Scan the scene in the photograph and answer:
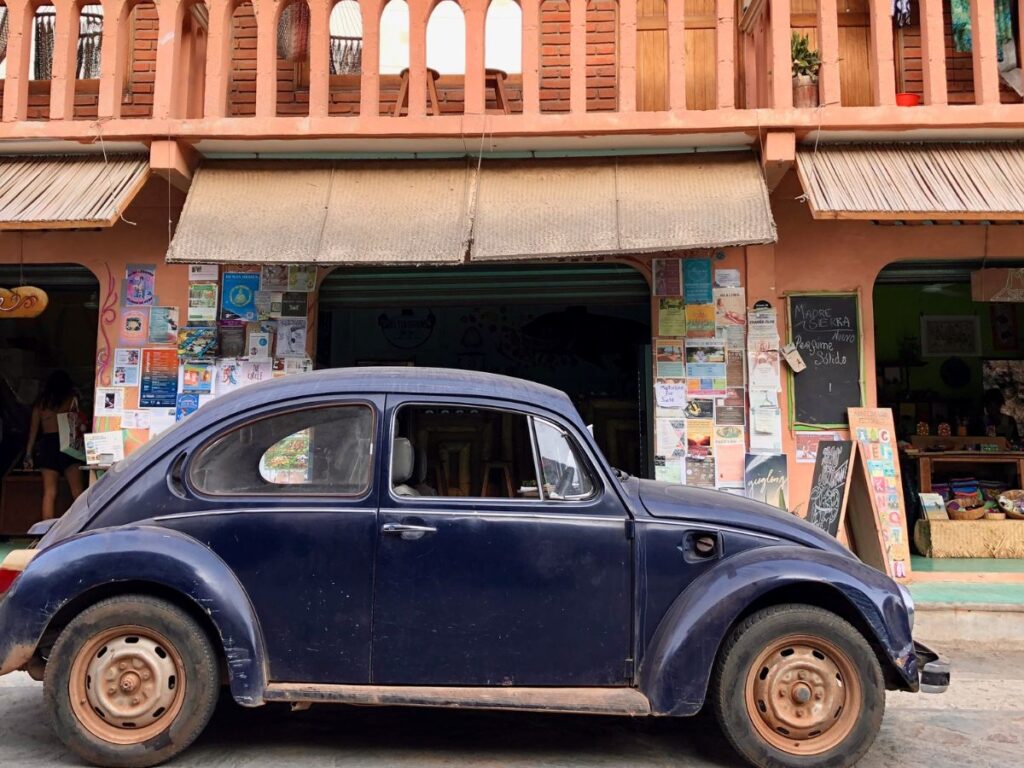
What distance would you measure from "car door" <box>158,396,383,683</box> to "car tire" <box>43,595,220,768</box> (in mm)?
318

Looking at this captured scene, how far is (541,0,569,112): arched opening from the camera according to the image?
28.0 feet

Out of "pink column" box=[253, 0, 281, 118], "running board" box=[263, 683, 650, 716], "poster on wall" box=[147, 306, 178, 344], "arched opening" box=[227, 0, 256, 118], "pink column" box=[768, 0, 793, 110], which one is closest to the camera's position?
"running board" box=[263, 683, 650, 716]

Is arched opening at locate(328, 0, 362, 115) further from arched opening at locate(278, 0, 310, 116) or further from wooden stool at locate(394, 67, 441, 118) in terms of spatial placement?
wooden stool at locate(394, 67, 441, 118)

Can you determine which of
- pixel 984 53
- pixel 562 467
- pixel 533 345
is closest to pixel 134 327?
pixel 533 345

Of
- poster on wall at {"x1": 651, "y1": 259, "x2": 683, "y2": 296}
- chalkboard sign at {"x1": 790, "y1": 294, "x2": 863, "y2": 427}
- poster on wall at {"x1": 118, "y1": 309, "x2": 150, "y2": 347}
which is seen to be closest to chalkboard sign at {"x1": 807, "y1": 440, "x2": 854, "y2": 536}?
chalkboard sign at {"x1": 790, "y1": 294, "x2": 863, "y2": 427}

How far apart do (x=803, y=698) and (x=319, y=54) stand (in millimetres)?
6236

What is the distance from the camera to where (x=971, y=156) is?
22.6 feet

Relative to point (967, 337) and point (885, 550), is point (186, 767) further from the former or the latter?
point (967, 337)

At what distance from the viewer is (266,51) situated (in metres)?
7.16

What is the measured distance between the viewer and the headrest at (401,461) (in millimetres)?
3896

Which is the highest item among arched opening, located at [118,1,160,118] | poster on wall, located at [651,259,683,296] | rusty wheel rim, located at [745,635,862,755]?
arched opening, located at [118,1,160,118]

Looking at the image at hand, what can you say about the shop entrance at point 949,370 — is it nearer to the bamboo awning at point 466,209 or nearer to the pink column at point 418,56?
the bamboo awning at point 466,209

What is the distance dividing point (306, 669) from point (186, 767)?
2.18ft

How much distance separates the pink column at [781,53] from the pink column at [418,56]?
290cm
